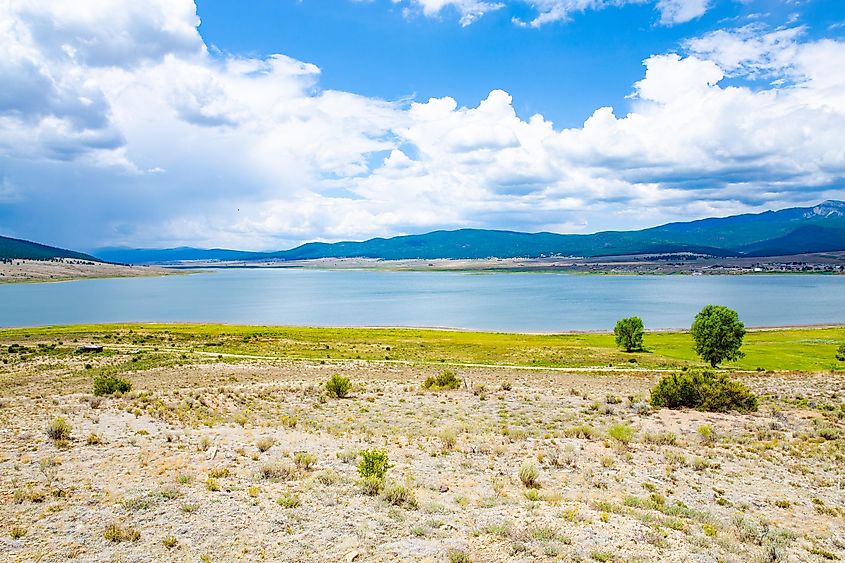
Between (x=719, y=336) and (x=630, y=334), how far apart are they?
12586 mm

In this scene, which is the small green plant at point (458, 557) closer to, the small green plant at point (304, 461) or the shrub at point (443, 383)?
the small green plant at point (304, 461)

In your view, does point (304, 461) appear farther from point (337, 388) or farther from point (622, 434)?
point (337, 388)

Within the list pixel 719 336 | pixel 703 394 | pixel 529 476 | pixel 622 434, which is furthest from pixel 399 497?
pixel 719 336

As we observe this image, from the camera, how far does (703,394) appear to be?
77.5ft

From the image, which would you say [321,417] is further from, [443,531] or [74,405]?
[443,531]

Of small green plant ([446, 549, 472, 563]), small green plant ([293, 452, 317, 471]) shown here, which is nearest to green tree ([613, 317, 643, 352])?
small green plant ([293, 452, 317, 471])

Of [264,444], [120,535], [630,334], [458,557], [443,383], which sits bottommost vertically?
[630,334]

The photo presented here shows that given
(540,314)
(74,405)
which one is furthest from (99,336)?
(540,314)

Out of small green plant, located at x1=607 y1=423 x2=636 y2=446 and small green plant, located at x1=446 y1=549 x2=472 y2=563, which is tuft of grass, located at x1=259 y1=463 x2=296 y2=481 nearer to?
small green plant, located at x1=446 y1=549 x2=472 y2=563

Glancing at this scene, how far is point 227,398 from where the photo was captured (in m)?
25.8

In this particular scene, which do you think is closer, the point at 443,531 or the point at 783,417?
the point at 443,531

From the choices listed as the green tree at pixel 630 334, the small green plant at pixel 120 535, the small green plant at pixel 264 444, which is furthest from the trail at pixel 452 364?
the small green plant at pixel 120 535

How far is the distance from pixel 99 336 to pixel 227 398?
50110 millimetres

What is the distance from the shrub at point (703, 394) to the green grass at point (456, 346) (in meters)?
22.8
